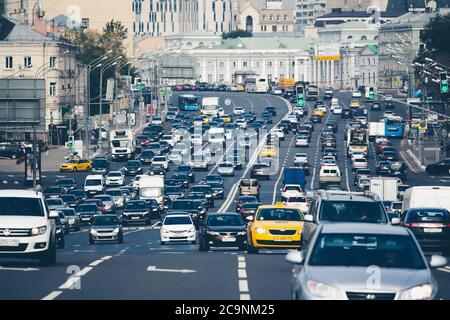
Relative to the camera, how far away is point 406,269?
19.7 metres

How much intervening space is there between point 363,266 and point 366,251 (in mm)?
514

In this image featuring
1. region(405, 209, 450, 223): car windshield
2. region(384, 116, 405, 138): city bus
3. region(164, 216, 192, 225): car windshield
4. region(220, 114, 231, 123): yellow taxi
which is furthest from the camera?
region(220, 114, 231, 123): yellow taxi

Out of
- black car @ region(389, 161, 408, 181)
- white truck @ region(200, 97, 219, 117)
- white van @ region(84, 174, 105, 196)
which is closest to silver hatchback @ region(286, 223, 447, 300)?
white van @ region(84, 174, 105, 196)

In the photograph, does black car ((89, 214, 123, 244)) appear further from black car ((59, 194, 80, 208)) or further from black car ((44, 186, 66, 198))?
black car ((44, 186, 66, 198))

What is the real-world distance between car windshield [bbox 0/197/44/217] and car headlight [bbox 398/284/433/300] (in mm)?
14132

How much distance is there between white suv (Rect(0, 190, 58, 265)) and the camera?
3097 cm

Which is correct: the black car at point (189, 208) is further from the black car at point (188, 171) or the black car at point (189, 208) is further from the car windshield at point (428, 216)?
the black car at point (188, 171)

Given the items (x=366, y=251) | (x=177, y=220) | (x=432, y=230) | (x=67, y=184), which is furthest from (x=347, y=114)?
(x=366, y=251)

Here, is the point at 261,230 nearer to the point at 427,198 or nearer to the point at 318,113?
the point at 427,198

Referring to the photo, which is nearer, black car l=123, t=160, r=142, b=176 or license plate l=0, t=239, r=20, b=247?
license plate l=0, t=239, r=20, b=247

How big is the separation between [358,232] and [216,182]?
73.7 m

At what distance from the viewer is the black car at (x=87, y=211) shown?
2778 inches
